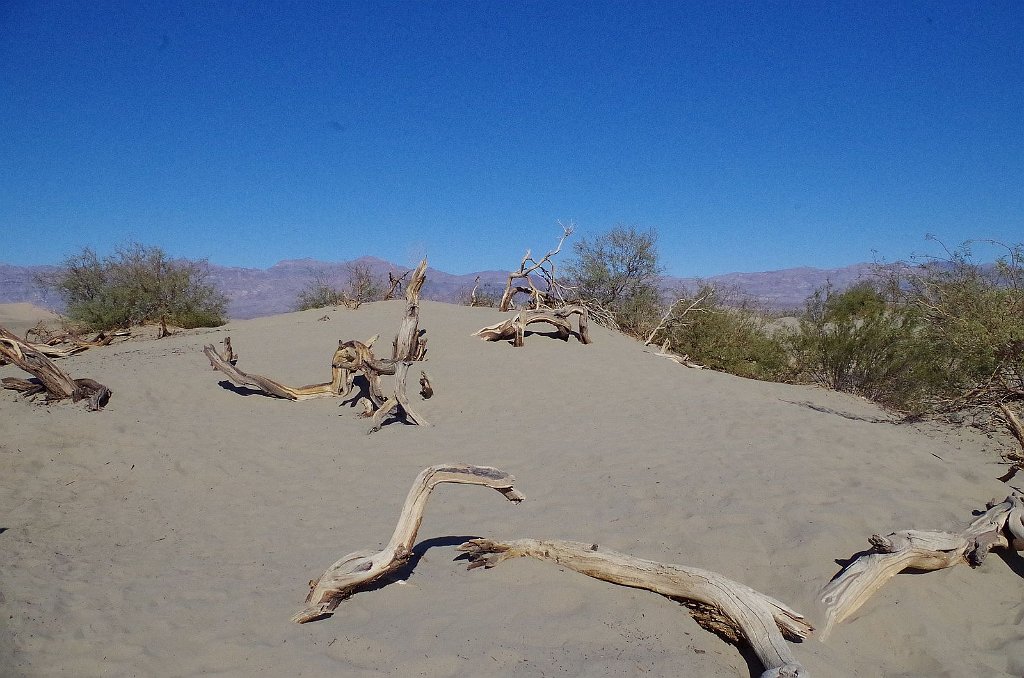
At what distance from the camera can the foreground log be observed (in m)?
6.55

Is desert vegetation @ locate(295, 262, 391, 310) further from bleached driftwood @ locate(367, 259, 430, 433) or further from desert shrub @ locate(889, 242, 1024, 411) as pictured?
desert shrub @ locate(889, 242, 1024, 411)

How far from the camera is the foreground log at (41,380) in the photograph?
6.55m

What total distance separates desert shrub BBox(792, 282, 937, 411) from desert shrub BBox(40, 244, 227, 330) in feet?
66.2

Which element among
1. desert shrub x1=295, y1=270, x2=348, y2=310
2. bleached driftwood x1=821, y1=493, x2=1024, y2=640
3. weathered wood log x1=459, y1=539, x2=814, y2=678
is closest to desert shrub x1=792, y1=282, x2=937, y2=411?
bleached driftwood x1=821, y1=493, x2=1024, y2=640

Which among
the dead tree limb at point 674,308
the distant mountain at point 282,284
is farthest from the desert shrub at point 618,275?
the distant mountain at point 282,284

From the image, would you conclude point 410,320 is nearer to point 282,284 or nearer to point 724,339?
point 724,339

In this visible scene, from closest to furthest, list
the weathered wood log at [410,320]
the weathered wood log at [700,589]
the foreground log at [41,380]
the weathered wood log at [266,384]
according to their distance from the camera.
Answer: the weathered wood log at [700,589] < the foreground log at [41,380] < the weathered wood log at [266,384] < the weathered wood log at [410,320]

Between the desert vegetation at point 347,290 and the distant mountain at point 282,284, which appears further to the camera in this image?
the distant mountain at point 282,284

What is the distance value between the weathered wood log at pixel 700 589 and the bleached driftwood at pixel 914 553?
1.52 ft

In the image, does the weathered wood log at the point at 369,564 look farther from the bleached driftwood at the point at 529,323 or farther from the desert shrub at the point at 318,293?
the desert shrub at the point at 318,293

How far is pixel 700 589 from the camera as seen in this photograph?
9.34 ft

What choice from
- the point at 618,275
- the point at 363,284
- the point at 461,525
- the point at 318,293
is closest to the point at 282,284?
the point at 318,293

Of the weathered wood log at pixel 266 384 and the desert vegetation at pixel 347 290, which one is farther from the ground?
the desert vegetation at pixel 347 290

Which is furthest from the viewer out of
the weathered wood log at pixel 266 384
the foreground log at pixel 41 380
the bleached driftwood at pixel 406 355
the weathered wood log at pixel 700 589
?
the weathered wood log at pixel 266 384
